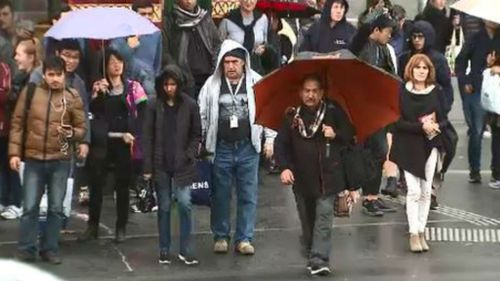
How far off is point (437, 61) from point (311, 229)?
3.03 m

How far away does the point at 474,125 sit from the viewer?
13.5 m

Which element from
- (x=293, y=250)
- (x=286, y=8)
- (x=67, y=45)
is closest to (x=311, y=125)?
(x=293, y=250)

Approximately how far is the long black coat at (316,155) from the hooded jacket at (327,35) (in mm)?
2821

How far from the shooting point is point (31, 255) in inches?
384

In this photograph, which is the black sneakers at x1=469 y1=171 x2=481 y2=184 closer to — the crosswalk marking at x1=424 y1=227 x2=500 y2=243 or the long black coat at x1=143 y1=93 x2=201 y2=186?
the crosswalk marking at x1=424 y1=227 x2=500 y2=243

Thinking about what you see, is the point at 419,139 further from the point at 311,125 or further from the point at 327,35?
the point at 327,35

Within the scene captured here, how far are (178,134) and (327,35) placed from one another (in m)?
3.07

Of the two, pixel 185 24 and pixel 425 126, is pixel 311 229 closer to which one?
pixel 425 126

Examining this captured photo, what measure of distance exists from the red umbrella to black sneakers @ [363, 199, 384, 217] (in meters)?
3.06

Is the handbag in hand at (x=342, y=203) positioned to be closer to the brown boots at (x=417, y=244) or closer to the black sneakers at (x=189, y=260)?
the brown boots at (x=417, y=244)

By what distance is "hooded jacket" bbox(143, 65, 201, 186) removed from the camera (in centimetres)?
967

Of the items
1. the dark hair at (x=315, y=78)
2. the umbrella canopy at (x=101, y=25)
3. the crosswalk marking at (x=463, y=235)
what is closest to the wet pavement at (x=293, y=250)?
the crosswalk marking at (x=463, y=235)

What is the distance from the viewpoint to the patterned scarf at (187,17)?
12312mm

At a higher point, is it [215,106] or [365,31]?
[365,31]
